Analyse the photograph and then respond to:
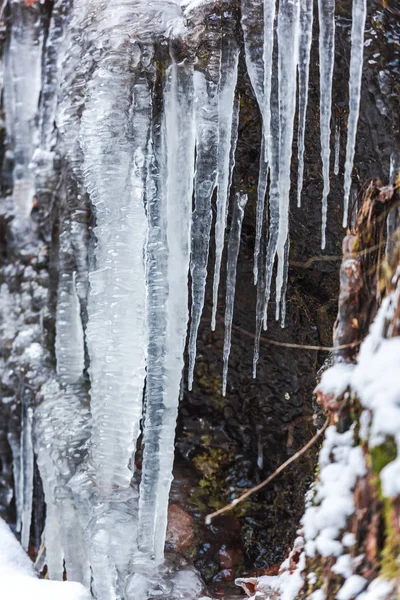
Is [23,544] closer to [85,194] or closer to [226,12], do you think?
[85,194]

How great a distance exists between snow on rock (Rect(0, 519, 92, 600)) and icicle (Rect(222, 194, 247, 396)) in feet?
→ 3.27

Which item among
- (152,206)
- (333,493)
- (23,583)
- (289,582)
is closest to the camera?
(333,493)

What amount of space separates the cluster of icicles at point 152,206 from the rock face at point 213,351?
0.17ft

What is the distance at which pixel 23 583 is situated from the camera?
256cm

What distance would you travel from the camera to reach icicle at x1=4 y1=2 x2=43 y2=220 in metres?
3.47

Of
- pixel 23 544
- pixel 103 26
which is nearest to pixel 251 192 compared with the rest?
pixel 103 26

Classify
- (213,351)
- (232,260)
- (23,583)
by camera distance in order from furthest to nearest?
(213,351)
(232,260)
(23,583)

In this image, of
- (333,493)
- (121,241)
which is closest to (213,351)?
(121,241)

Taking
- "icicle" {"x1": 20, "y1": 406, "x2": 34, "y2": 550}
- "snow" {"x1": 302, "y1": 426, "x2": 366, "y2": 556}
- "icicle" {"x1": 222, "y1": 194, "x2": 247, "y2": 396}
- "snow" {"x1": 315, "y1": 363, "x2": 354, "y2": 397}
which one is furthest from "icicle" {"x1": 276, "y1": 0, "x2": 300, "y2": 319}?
"icicle" {"x1": 20, "y1": 406, "x2": 34, "y2": 550}

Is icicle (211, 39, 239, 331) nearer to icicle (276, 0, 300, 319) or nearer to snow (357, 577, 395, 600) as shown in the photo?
icicle (276, 0, 300, 319)

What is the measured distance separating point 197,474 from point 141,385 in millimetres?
929

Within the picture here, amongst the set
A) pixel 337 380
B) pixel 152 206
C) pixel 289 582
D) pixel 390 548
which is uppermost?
pixel 152 206

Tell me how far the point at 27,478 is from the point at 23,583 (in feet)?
2.48

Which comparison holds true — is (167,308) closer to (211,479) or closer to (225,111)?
(225,111)
